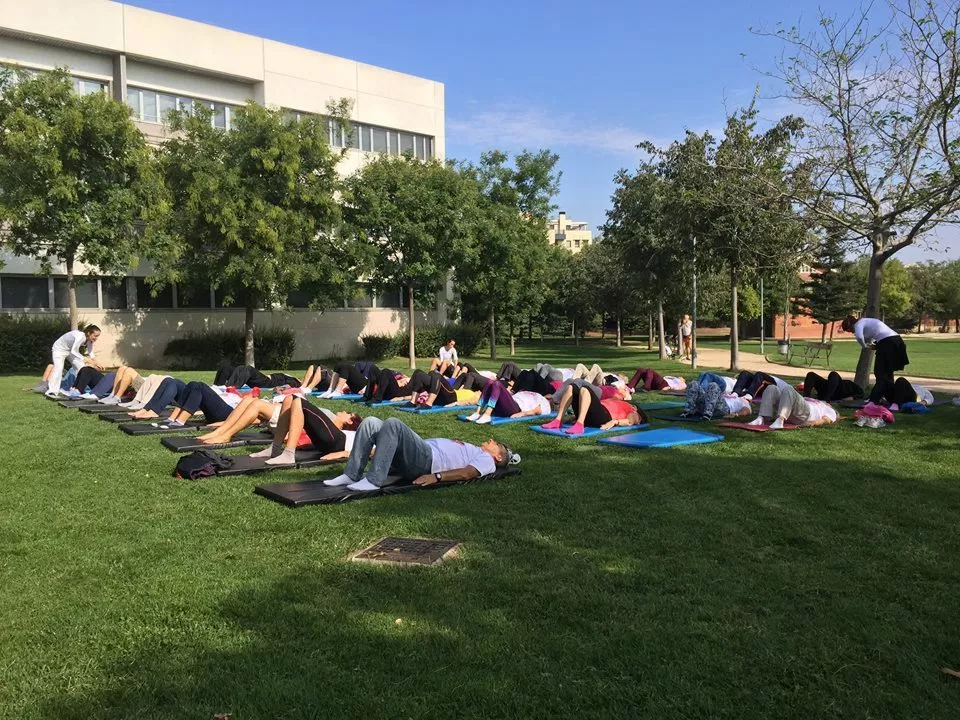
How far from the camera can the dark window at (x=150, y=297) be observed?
82.9 ft

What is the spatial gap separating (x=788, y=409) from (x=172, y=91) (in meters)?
24.5

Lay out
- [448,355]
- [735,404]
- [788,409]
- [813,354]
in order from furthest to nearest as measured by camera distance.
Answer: [813,354]
[448,355]
[735,404]
[788,409]

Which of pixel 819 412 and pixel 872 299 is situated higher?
pixel 872 299

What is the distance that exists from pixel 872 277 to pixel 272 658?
1487 centimetres

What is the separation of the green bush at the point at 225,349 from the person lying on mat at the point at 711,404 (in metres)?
18.2

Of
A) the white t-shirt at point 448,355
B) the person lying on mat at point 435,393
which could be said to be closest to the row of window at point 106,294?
the white t-shirt at point 448,355

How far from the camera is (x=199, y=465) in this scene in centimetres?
730

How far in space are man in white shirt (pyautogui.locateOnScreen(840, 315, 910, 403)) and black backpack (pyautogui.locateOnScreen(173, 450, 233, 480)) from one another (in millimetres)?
9821

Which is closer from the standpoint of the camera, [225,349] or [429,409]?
[429,409]

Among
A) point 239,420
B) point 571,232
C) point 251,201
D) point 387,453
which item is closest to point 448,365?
point 239,420

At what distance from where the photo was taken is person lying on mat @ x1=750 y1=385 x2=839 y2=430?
10.8 m

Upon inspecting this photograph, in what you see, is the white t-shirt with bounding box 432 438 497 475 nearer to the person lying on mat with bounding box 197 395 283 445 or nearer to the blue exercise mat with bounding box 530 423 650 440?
the blue exercise mat with bounding box 530 423 650 440

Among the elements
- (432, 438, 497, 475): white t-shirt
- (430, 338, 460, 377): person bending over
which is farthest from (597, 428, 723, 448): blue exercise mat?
(430, 338, 460, 377): person bending over

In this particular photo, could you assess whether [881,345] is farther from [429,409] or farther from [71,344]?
[71,344]
